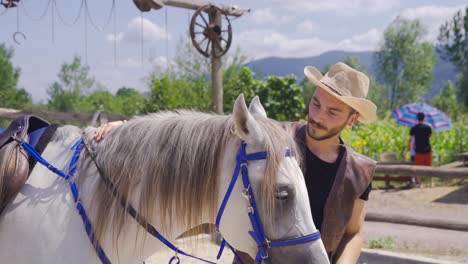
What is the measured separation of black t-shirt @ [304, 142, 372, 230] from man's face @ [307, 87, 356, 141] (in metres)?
0.14

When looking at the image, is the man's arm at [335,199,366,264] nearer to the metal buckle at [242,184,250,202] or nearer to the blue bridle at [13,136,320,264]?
the blue bridle at [13,136,320,264]

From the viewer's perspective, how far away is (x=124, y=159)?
170cm

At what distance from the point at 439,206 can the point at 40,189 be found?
27.3ft

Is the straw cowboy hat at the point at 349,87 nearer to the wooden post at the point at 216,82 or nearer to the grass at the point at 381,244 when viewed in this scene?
the grass at the point at 381,244

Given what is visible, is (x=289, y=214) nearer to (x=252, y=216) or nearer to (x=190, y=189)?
(x=252, y=216)

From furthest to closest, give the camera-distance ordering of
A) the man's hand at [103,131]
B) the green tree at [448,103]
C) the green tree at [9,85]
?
1. the green tree at [448,103]
2. the green tree at [9,85]
3. the man's hand at [103,131]

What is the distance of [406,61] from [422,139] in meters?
41.6

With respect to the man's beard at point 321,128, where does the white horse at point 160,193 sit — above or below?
below

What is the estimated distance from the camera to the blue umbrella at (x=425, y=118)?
12.4 meters

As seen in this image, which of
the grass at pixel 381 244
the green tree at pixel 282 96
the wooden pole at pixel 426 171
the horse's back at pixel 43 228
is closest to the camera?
the horse's back at pixel 43 228

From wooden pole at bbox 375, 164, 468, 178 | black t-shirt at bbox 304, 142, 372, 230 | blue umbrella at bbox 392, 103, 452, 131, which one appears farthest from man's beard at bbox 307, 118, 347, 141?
blue umbrella at bbox 392, 103, 452, 131

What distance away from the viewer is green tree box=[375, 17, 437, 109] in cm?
4778

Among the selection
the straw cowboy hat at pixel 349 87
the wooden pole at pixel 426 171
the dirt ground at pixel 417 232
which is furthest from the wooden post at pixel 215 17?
the straw cowboy hat at pixel 349 87

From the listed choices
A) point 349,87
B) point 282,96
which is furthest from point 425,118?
point 349,87
